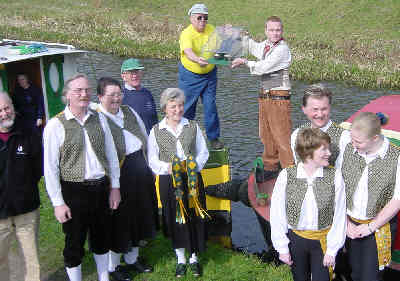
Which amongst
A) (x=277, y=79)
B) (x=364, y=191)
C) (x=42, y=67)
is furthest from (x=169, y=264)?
(x=42, y=67)

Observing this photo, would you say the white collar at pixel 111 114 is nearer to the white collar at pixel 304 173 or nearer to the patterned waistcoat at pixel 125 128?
the patterned waistcoat at pixel 125 128

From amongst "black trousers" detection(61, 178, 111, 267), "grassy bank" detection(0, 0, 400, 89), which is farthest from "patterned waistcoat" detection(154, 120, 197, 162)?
"grassy bank" detection(0, 0, 400, 89)

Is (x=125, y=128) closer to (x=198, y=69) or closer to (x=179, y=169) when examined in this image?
(x=179, y=169)

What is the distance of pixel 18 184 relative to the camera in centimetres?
413

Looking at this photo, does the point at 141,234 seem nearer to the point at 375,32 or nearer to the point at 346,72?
the point at 346,72

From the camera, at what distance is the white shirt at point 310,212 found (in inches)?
139

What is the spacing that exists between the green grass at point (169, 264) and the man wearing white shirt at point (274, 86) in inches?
53.4

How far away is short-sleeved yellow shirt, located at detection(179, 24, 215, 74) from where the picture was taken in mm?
6520

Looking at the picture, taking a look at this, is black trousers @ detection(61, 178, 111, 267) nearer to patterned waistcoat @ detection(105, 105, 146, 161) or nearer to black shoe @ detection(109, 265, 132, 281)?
patterned waistcoat @ detection(105, 105, 146, 161)

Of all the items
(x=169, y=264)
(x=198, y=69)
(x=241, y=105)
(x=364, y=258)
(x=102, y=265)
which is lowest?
(x=169, y=264)

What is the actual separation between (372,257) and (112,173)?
2416mm

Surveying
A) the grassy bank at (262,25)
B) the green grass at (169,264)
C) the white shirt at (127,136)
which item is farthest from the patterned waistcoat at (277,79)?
the grassy bank at (262,25)

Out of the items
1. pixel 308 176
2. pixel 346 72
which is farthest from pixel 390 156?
pixel 346 72

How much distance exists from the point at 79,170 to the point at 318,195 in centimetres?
204
